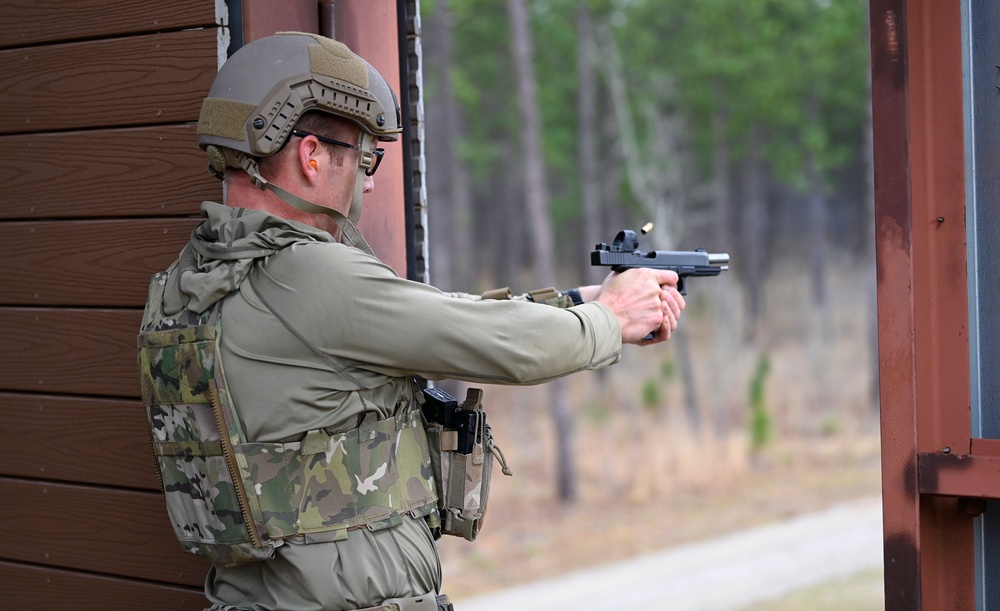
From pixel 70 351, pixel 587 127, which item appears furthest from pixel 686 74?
pixel 70 351

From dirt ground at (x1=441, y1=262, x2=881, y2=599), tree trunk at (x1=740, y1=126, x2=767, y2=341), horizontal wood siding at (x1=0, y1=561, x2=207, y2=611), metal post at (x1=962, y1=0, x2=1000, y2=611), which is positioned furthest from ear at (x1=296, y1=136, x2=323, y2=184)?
tree trunk at (x1=740, y1=126, x2=767, y2=341)

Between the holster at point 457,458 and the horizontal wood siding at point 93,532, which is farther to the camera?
the horizontal wood siding at point 93,532

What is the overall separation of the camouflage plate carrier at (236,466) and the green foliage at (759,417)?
37.8ft

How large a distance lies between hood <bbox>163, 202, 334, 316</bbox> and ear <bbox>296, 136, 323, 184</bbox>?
5.4 inches

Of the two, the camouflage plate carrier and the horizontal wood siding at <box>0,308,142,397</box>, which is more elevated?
the horizontal wood siding at <box>0,308,142,397</box>

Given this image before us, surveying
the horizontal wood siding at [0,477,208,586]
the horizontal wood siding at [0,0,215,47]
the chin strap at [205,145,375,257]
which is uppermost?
the horizontal wood siding at [0,0,215,47]

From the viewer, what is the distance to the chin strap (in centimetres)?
228

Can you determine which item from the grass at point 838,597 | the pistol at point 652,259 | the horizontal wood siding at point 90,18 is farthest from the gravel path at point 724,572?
the horizontal wood siding at point 90,18

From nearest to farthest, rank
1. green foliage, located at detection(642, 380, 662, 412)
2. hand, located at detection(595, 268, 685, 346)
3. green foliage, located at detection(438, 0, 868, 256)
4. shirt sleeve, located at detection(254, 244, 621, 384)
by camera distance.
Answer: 1. shirt sleeve, located at detection(254, 244, 621, 384)
2. hand, located at detection(595, 268, 685, 346)
3. green foliage, located at detection(642, 380, 662, 412)
4. green foliage, located at detection(438, 0, 868, 256)

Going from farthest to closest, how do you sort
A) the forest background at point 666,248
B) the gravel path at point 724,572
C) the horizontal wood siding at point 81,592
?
1. the forest background at point 666,248
2. the gravel path at point 724,572
3. the horizontal wood siding at point 81,592

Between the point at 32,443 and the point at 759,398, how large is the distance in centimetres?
1197

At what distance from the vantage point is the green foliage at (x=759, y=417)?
520 inches

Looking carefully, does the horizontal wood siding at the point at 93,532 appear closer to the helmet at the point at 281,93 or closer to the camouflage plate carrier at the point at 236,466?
the camouflage plate carrier at the point at 236,466

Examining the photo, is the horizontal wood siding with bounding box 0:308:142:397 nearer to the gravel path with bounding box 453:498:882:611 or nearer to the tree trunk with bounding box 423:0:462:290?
the gravel path with bounding box 453:498:882:611
